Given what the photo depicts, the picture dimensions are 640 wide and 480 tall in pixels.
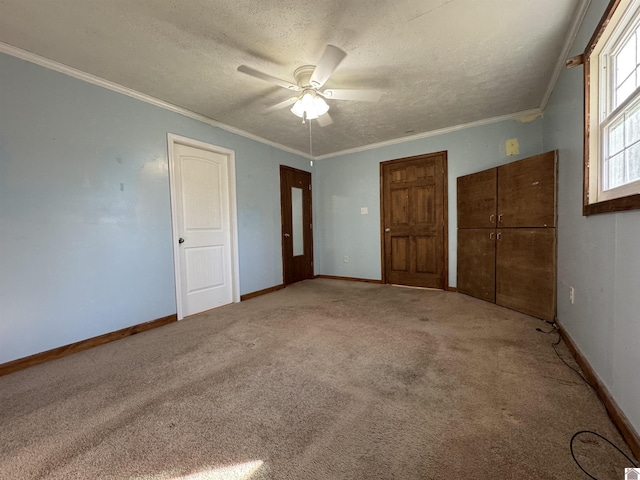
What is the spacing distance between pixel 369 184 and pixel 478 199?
1783 mm

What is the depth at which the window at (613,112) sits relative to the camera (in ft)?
4.36

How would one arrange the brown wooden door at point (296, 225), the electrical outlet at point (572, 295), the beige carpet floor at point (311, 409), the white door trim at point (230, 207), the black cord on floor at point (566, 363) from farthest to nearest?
1. the brown wooden door at point (296, 225)
2. the white door trim at point (230, 207)
3. the electrical outlet at point (572, 295)
4. the black cord on floor at point (566, 363)
5. the beige carpet floor at point (311, 409)

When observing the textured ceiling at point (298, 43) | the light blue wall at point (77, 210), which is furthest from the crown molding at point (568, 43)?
the light blue wall at point (77, 210)

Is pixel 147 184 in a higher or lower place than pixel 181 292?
higher

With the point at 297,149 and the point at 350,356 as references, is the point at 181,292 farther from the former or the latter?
the point at 297,149

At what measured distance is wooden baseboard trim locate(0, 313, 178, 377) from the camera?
78.3 inches

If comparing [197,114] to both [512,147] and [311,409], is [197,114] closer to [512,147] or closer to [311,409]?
[311,409]

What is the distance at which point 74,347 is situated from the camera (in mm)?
2281

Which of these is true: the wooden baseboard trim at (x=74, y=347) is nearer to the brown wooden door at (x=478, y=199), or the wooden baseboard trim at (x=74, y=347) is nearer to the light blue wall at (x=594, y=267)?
the light blue wall at (x=594, y=267)

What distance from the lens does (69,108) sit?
2.27m

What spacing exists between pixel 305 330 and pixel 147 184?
90.0 inches

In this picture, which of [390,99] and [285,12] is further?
[390,99]

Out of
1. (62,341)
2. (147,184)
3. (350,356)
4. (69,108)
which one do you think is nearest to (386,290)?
(350,356)

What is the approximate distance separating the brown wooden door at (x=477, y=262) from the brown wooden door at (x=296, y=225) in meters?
2.68
